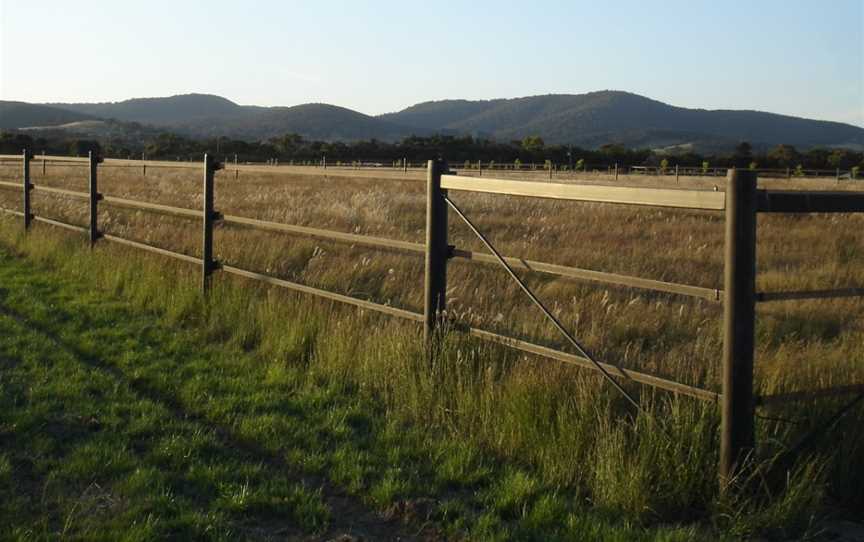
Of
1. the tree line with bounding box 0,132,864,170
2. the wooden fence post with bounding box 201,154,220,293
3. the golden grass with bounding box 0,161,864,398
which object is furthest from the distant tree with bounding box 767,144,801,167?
the wooden fence post with bounding box 201,154,220,293

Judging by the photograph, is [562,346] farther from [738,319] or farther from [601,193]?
[738,319]

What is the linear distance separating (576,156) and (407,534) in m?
88.2

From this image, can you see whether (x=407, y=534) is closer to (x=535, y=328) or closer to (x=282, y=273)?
(x=535, y=328)

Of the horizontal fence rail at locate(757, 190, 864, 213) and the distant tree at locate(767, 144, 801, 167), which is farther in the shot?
the distant tree at locate(767, 144, 801, 167)

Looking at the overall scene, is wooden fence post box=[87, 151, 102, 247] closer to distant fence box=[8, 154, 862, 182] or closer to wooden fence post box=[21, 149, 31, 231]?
wooden fence post box=[21, 149, 31, 231]

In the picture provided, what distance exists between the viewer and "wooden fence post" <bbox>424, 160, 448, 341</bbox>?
254 inches

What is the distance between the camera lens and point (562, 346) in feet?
22.4

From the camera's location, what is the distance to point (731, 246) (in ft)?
14.1

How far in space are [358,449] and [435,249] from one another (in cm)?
171

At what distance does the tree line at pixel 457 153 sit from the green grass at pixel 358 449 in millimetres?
71666

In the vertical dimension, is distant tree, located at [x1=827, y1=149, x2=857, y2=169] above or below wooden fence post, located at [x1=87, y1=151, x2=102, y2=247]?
above

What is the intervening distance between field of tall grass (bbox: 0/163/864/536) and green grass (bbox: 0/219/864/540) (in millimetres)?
19

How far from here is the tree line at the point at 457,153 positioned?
7794cm

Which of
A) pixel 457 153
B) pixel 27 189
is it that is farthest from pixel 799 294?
pixel 457 153
